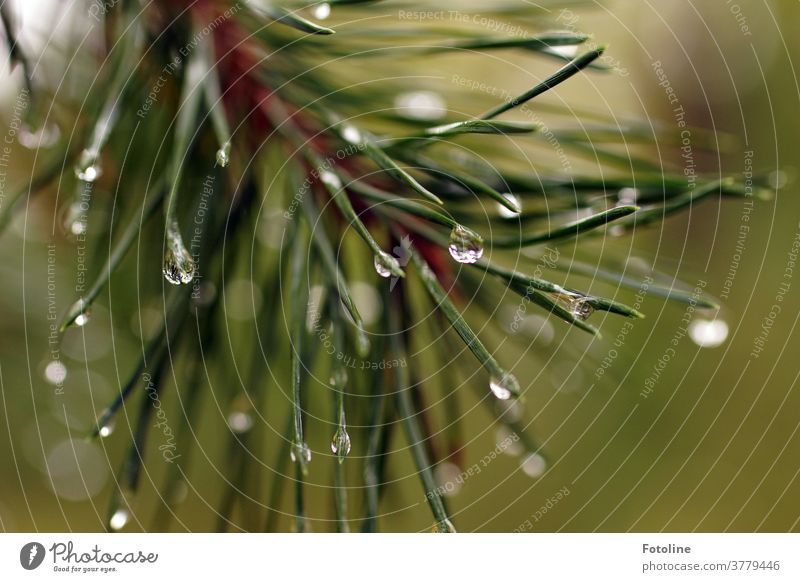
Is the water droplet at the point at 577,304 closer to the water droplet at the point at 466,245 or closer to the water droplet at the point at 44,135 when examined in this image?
the water droplet at the point at 466,245

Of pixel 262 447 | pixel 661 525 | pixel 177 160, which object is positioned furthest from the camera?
pixel 661 525

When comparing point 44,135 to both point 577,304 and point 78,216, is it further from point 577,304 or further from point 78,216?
point 577,304

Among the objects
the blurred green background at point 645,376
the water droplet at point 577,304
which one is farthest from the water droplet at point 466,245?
the blurred green background at point 645,376

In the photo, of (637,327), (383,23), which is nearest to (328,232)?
(383,23)

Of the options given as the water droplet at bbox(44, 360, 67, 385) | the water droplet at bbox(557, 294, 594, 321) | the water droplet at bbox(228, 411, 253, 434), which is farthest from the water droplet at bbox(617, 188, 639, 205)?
the water droplet at bbox(44, 360, 67, 385)

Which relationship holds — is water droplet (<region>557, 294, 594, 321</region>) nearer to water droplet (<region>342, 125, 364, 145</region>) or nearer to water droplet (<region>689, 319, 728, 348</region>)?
water droplet (<region>342, 125, 364, 145</region>)
